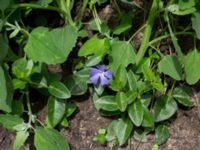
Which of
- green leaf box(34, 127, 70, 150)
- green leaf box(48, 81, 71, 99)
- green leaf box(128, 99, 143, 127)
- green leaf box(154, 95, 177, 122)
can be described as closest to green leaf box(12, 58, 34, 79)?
green leaf box(48, 81, 71, 99)

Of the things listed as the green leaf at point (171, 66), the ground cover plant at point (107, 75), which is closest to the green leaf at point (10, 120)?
the ground cover plant at point (107, 75)

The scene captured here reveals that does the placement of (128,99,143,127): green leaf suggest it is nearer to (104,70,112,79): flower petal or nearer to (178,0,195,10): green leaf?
(104,70,112,79): flower petal

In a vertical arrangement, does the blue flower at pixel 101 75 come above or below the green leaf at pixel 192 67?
above

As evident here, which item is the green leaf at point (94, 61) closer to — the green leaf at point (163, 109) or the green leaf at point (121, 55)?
the green leaf at point (121, 55)

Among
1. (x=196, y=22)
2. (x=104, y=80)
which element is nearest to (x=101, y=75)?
(x=104, y=80)

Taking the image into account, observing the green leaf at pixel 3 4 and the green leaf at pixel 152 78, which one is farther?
the green leaf at pixel 152 78

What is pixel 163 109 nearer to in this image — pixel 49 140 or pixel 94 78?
pixel 94 78

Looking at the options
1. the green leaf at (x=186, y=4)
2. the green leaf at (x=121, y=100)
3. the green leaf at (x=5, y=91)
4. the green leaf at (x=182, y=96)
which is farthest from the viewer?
the green leaf at (x=182, y=96)

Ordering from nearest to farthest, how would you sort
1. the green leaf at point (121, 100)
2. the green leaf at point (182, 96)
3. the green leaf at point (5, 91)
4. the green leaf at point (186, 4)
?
1. the green leaf at point (5, 91)
2. the green leaf at point (186, 4)
3. the green leaf at point (121, 100)
4. the green leaf at point (182, 96)
